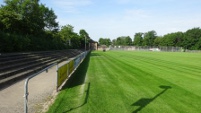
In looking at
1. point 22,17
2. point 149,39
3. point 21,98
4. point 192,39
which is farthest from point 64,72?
point 149,39

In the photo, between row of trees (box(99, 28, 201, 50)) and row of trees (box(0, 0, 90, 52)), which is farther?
row of trees (box(99, 28, 201, 50))

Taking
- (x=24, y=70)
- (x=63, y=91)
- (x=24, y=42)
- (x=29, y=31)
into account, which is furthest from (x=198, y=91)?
(x=29, y=31)

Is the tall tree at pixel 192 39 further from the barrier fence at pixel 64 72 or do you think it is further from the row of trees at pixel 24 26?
the barrier fence at pixel 64 72

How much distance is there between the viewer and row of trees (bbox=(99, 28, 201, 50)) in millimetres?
136375

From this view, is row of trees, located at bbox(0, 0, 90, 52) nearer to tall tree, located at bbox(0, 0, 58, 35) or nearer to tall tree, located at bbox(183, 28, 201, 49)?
tall tree, located at bbox(0, 0, 58, 35)

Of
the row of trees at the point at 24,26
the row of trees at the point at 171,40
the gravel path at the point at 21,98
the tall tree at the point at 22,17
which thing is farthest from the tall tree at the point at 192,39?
the gravel path at the point at 21,98

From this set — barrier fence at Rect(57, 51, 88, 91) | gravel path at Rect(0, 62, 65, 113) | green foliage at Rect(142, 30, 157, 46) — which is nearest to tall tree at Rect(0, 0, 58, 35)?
barrier fence at Rect(57, 51, 88, 91)

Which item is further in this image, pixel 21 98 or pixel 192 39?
pixel 192 39

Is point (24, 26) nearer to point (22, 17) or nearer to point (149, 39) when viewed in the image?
point (22, 17)

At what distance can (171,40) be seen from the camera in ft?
495

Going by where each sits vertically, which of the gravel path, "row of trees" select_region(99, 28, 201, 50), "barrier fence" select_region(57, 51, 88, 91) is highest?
"row of trees" select_region(99, 28, 201, 50)

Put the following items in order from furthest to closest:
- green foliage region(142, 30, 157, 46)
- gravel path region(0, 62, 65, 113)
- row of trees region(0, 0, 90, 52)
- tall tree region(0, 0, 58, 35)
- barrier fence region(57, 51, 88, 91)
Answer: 1. green foliage region(142, 30, 157, 46)
2. tall tree region(0, 0, 58, 35)
3. row of trees region(0, 0, 90, 52)
4. barrier fence region(57, 51, 88, 91)
5. gravel path region(0, 62, 65, 113)

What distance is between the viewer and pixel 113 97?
913 centimetres

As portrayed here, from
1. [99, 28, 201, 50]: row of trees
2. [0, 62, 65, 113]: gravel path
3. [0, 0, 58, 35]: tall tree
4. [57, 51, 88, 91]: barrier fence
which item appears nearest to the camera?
[0, 62, 65, 113]: gravel path
